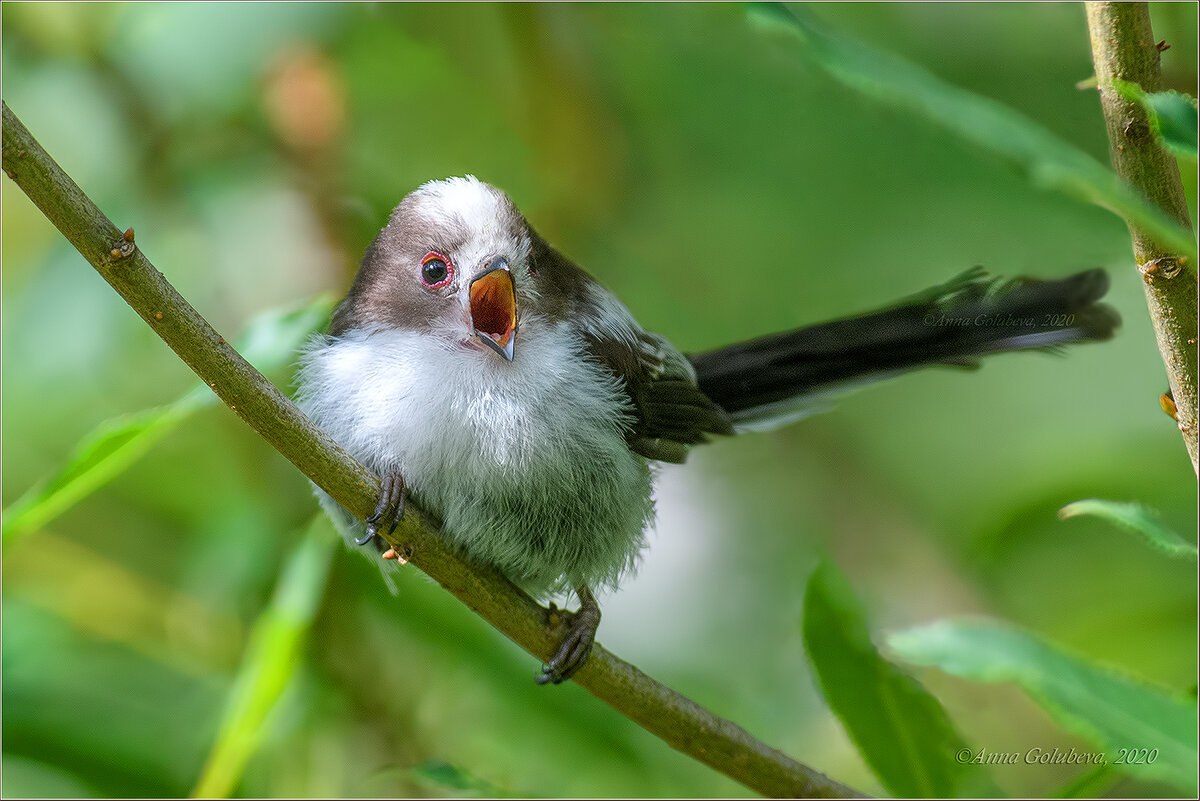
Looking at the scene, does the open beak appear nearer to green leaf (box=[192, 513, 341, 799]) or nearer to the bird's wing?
the bird's wing

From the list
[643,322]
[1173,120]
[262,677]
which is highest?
[643,322]

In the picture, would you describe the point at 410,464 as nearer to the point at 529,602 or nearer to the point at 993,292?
the point at 529,602

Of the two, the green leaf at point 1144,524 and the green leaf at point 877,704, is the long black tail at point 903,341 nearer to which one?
the green leaf at point 877,704

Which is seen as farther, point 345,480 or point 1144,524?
point 345,480

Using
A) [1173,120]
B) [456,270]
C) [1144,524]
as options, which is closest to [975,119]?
[1173,120]

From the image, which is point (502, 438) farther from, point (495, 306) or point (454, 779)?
point (454, 779)

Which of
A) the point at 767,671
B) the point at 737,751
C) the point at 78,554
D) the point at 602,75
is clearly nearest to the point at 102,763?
the point at 78,554

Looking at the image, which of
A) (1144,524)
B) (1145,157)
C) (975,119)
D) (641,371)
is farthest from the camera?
(641,371)

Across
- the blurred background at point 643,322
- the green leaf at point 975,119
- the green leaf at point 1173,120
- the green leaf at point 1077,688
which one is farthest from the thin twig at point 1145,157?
the blurred background at point 643,322
